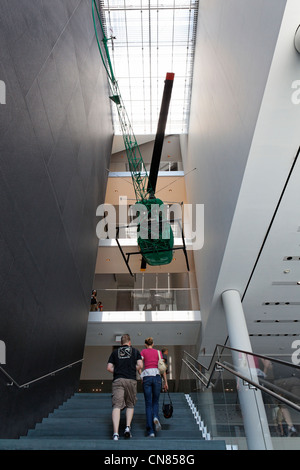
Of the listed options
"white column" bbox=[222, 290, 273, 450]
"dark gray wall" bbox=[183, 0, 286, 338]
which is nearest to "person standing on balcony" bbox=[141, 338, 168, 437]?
"white column" bbox=[222, 290, 273, 450]

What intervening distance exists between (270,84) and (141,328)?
8.19 meters

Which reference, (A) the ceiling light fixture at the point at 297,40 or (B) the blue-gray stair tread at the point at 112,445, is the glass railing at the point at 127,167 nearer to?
(A) the ceiling light fixture at the point at 297,40

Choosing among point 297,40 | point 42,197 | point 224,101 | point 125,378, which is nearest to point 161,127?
point 224,101

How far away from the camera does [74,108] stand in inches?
275

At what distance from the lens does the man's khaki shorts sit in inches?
153

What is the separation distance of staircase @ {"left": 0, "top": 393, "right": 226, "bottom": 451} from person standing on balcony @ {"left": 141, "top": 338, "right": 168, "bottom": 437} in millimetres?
154

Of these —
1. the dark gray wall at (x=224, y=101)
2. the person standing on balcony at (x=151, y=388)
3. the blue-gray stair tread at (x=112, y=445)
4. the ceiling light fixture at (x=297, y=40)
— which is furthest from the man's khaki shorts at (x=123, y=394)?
the ceiling light fixture at (x=297, y=40)

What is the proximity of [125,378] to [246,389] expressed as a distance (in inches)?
64.9

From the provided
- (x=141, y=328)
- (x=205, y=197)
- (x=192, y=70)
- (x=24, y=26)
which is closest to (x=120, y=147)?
(x=192, y=70)

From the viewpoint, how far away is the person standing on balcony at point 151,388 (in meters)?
3.94

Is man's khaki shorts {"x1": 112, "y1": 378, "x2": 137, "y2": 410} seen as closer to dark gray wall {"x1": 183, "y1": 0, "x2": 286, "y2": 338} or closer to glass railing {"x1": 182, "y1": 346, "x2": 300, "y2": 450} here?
glass railing {"x1": 182, "y1": 346, "x2": 300, "y2": 450}

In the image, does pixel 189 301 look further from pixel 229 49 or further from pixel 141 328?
pixel 229 49

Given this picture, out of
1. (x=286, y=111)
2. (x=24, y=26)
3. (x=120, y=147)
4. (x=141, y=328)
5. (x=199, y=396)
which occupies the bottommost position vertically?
(x=199, y=396)

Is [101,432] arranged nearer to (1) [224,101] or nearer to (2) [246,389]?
(2) [246,389]
